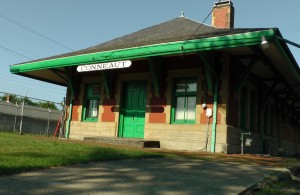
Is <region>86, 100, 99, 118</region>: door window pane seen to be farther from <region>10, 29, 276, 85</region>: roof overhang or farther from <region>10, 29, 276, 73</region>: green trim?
<region>10, 29, 276, 73</region>: green trim

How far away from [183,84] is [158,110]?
4.36 feet

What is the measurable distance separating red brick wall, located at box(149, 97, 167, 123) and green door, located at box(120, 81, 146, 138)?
2.34ft

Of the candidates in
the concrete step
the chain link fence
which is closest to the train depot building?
the concrete step

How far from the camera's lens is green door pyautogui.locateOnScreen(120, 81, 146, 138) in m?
13.9

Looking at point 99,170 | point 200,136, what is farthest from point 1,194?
point 200,136

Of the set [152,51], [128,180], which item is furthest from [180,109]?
[128,180]

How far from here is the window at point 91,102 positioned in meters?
15.3

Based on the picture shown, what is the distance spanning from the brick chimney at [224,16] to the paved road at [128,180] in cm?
1015

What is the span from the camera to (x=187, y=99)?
12734mm

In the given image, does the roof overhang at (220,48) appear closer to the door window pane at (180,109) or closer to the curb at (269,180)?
the door window pane at (180,109)

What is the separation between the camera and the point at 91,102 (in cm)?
1570

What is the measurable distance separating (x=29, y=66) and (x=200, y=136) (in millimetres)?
7880

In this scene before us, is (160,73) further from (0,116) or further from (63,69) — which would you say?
(0,116)

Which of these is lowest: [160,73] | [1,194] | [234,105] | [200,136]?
[1,194]
